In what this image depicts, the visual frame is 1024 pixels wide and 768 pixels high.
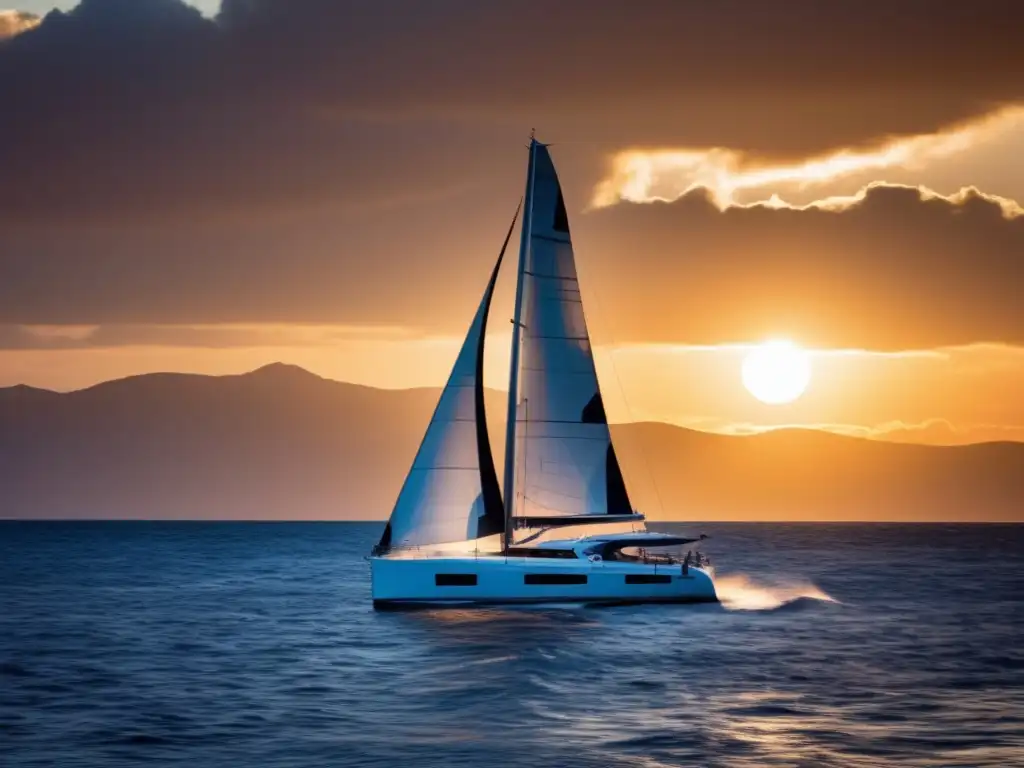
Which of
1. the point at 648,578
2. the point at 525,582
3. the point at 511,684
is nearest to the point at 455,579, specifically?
the point at 525,582

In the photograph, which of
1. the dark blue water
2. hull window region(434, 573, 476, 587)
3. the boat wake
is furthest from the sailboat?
the boat wake

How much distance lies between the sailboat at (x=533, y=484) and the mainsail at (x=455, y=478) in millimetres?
40

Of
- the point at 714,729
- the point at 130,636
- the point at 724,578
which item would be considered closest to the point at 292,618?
the point at 130,636

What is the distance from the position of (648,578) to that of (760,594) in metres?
30.7

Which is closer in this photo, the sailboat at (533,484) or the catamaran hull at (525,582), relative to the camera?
the catamaran hull at (525,582)

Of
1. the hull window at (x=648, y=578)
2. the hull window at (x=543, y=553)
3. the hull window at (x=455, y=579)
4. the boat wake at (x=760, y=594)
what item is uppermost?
the hull window at (x=543, y=553)

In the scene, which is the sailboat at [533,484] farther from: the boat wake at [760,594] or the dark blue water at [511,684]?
the boat wake at [760,594]

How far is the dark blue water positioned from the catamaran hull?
1212 millimetres

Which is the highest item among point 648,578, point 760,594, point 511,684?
point 648,578

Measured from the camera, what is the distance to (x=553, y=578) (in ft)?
201

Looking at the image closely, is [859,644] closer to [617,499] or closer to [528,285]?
[617,499]

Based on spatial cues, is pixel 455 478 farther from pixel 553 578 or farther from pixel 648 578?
pixel 648 578

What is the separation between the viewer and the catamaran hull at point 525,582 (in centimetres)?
5962

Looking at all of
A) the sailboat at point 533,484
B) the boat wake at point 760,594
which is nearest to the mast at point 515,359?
the sailboat at point 533,484
